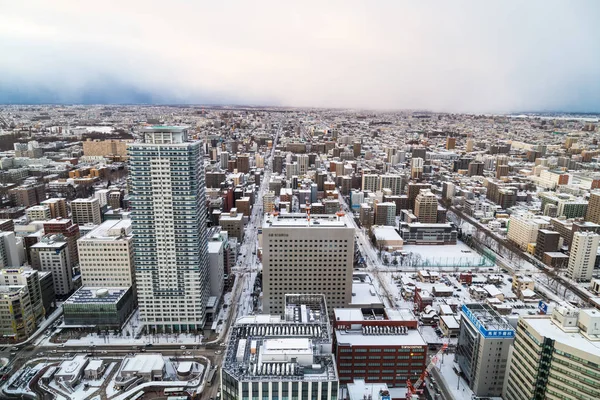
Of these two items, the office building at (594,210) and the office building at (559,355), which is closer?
the office building at (559,355)

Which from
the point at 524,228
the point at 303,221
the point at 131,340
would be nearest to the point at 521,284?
the point at 524,228

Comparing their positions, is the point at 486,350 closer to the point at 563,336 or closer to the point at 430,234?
the point at 563,336

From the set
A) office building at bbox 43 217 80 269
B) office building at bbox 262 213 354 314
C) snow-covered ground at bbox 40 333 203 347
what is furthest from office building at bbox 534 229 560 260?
office building at bbox 43 217 80 269

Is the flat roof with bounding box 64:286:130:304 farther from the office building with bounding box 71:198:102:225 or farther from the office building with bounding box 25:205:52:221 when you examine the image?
the office building with bounding box 25:205:52:221

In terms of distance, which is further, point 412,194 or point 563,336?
point 412,194

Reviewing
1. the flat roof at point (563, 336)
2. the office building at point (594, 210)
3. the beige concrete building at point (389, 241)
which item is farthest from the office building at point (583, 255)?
the flat roof at point (563, 336)

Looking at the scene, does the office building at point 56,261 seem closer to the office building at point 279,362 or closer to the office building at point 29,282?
the office building at point 29,282

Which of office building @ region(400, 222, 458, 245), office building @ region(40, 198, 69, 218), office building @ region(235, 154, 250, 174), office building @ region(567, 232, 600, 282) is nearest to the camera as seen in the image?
office building @ region(567, 232, 600, 282)
